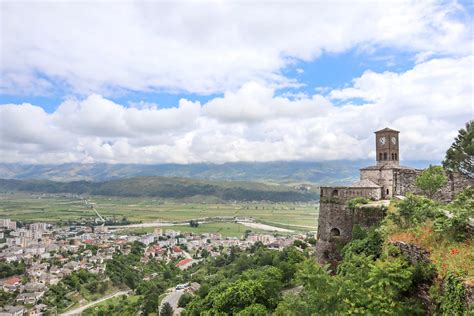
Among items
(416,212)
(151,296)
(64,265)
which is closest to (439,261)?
(416,212)

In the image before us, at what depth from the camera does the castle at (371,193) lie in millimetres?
21516

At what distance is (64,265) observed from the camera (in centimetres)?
8331

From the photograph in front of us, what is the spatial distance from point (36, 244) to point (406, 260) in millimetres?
115983

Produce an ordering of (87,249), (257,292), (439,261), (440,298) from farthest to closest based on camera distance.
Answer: (87,249)
(257,292)
(439,261)
(440,298)

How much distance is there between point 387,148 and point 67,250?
97060 mm

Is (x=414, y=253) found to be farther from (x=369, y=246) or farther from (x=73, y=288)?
(x=73, y=288)

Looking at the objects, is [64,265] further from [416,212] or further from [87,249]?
[416,212]

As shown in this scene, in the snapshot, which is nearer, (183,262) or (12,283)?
(12,283)

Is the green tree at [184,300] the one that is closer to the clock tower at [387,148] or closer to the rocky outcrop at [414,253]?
the clock tower at [387,148]

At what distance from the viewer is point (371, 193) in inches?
910

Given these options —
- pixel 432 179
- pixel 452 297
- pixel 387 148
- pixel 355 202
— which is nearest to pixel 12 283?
pixel 355 202

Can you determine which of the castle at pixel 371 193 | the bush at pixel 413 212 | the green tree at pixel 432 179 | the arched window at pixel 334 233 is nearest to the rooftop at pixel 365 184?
the castle at pixel 371 193

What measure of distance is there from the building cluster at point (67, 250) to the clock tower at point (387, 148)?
182 feet

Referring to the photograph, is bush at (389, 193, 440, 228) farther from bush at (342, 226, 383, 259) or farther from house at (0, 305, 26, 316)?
house at (0, 305, 26, 316)
